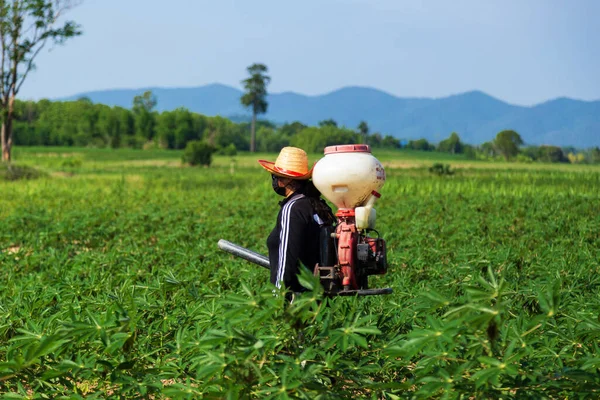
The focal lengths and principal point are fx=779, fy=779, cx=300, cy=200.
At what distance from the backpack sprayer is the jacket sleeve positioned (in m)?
0.17

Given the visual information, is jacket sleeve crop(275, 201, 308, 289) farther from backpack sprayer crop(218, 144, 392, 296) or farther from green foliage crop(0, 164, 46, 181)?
green foliage crop(0, 164, 46, 181)

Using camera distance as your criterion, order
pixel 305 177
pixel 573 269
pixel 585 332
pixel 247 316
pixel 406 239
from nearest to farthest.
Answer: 1. pixel 247 316
2. pixel 585 332
3. pixel 305 177
4. pixel 573 269
5. pixel 406 239

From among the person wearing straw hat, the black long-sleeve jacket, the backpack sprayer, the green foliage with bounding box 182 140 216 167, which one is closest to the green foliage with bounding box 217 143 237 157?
the green foliage with bounding box 182 140 216 167

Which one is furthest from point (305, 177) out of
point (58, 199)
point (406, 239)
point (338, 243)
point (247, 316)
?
point (58, 199)

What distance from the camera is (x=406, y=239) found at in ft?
34.8

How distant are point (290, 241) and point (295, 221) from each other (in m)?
0.12

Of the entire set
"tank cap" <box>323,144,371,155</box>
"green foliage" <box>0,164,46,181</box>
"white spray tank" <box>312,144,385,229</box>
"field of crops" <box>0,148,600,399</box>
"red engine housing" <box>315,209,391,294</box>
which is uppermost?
"tank cap" <box>323,144,371,155</box>

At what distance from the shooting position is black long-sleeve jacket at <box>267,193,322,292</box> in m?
4.49

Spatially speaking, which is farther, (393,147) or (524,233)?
(393,147)

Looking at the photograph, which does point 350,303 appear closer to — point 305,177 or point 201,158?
point 305,177

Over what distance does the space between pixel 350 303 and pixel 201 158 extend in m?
44.8

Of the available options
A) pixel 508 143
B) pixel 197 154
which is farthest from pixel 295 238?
pixel 508 143

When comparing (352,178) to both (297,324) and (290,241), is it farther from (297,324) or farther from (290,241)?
(297,324)

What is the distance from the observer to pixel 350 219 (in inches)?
169
